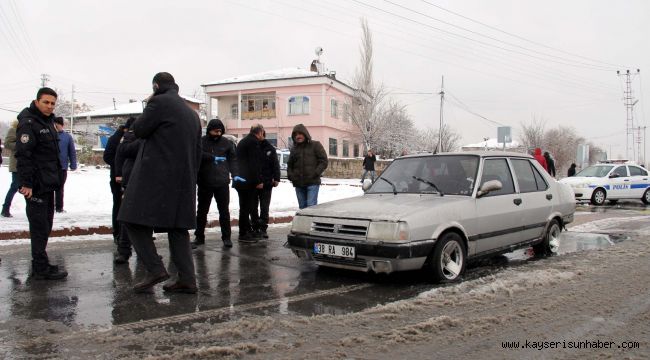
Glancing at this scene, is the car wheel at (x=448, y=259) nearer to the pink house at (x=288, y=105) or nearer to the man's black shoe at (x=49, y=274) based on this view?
the man's black shoe at (x=49, y=274)

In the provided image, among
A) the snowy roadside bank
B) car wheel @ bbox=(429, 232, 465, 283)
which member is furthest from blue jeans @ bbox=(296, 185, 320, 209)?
car wheel @ bbox=(429, 232, 465, 283)

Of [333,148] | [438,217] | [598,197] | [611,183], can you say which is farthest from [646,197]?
[333,148]

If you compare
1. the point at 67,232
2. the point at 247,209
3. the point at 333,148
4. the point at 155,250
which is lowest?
the point at 67,232

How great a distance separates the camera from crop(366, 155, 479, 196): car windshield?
19.4 ft

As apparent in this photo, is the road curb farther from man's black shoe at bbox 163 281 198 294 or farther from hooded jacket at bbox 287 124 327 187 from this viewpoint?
man's black shoe at bbox 163 281 198 294

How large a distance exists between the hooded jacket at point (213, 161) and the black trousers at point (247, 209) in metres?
0.68

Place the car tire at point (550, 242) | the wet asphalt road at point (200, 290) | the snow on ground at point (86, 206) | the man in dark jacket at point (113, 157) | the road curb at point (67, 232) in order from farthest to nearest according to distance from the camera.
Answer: the snow on ground at point (86, 206)
the road curb at point (67, 232)
the car tire at point (550, 242)
the man in dark jacket at point (113, 157)
the wet asphalt road at point (200, 290)

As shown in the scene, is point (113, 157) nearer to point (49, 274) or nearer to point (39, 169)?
point (39, 169)

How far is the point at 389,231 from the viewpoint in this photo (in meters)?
4.86

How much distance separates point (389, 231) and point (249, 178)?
3.57 meters

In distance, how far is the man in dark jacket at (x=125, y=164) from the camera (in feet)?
18.8

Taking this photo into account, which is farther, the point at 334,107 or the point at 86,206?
the point at 334,107

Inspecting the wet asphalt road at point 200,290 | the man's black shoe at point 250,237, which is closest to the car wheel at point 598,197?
the wet asphalt road at point 200,290

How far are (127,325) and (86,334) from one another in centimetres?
29
